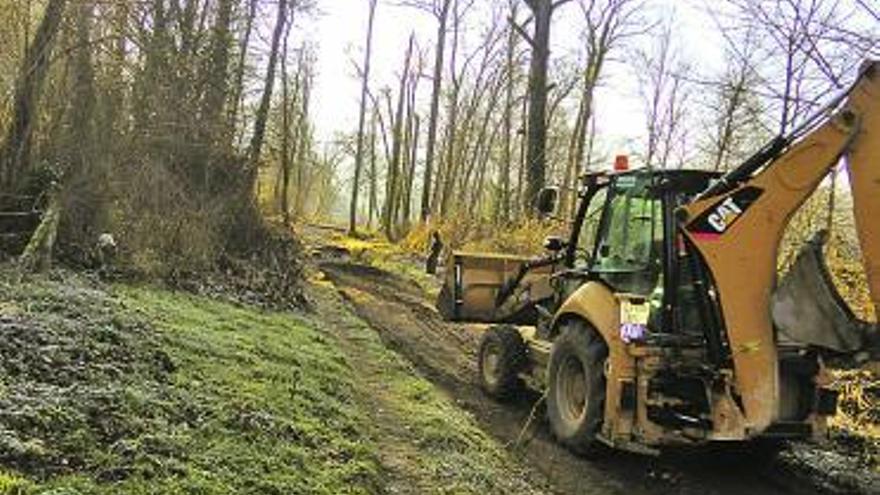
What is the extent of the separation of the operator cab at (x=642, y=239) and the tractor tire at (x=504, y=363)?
137cm

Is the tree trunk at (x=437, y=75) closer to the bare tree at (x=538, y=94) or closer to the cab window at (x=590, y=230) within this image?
the bare tree at (x=538, y=94)

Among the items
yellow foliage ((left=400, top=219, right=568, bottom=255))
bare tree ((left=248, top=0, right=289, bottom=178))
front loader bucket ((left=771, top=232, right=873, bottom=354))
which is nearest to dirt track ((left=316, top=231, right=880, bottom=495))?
front loader bucket ((left=771, top=232, right=873, bottom=354))

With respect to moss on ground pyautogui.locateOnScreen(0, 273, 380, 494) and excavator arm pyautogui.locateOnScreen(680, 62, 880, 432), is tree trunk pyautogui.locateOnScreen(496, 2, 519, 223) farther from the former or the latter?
excavator arm pyautogui.locateOnScreen(680, 62, 880, 432)

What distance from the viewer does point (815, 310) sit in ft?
24.5

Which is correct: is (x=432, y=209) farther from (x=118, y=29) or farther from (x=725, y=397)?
(x=725, y=397)

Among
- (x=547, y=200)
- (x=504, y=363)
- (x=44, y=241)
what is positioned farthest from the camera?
(x=44, y=241)

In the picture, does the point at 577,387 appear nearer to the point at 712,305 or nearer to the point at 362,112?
the point at 712,305

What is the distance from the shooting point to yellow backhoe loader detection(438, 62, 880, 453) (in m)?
7.30

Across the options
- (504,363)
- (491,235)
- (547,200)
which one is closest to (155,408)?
(547,200)

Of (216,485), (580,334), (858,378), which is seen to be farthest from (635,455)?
(216,485)

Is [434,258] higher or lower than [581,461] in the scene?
higher

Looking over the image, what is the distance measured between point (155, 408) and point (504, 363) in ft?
17.8

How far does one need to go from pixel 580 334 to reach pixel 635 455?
131 centimetres

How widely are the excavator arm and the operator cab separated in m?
0.63
